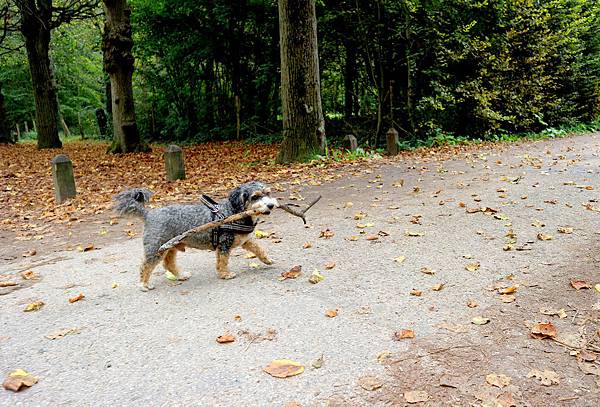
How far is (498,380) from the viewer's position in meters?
2.71

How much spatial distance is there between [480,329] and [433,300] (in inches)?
22.2

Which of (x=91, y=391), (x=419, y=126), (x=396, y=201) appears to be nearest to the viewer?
(x=91, y=391)

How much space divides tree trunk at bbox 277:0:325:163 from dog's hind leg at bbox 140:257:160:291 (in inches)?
280

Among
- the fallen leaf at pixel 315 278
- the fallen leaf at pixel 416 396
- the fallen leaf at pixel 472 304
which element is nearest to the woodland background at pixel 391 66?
the fallen leaf at pixel 315 278

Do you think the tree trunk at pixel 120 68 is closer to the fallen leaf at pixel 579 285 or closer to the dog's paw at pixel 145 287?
the dog's paw at pixel 145 287

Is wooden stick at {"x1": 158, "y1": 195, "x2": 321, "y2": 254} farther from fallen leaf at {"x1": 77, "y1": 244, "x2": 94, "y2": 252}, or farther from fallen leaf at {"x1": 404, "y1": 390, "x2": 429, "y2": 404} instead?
fallen leaf at {"x1": 77, "y1": 244, "x2": 94, "y2": 252}

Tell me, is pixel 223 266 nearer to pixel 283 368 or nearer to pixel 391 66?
pixel 283 368

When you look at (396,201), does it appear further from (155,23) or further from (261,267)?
(155,23)

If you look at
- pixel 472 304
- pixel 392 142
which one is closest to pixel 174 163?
pixel 392 142

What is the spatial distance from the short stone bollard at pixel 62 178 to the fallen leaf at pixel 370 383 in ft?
26.2

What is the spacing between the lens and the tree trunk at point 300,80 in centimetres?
1059

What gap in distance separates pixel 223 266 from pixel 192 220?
58cm

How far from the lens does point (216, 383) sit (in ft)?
9.33

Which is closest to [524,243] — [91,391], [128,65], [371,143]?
[91,391]
